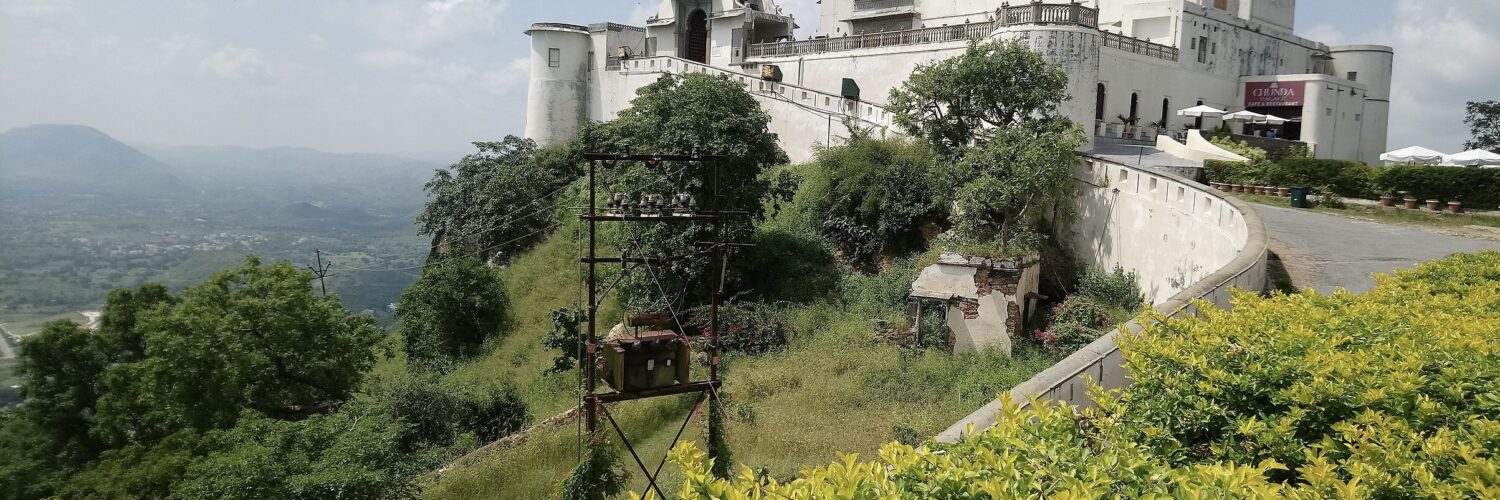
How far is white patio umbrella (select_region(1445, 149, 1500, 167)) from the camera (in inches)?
927

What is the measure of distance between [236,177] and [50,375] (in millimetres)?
→ 75498

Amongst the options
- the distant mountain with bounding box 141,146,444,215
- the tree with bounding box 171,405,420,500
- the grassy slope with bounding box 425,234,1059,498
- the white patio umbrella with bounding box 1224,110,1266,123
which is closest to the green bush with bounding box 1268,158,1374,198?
the white patio umbrella with bounding box 1224,110,1266,123

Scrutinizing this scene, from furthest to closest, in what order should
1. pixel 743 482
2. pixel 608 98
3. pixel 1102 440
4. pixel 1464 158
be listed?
pixel 608 98
pixel 1464 158
pixel 1102 440
pixel 743 482

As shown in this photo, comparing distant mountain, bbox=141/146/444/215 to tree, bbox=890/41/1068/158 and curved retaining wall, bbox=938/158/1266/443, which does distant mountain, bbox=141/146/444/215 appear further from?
curved retaining wall, bbox=938/158/1266/443

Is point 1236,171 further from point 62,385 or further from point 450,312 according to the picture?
point 62,385

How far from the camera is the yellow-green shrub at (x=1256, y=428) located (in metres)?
3.56

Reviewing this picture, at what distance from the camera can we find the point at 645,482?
12125 mm

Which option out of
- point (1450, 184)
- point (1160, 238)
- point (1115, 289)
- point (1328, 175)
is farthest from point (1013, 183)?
point (1450, 184)

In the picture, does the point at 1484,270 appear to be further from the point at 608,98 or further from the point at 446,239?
the point at 608,98

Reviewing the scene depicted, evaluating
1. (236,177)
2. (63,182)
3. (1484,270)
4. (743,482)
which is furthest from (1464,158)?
(236,177)

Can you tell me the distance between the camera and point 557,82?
36.3 metres

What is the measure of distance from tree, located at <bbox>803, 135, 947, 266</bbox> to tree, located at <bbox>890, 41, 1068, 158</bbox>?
0.78 metres

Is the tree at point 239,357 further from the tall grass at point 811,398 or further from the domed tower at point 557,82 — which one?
the domed tower at point 557,82

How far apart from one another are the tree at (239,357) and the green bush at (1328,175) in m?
20.9
